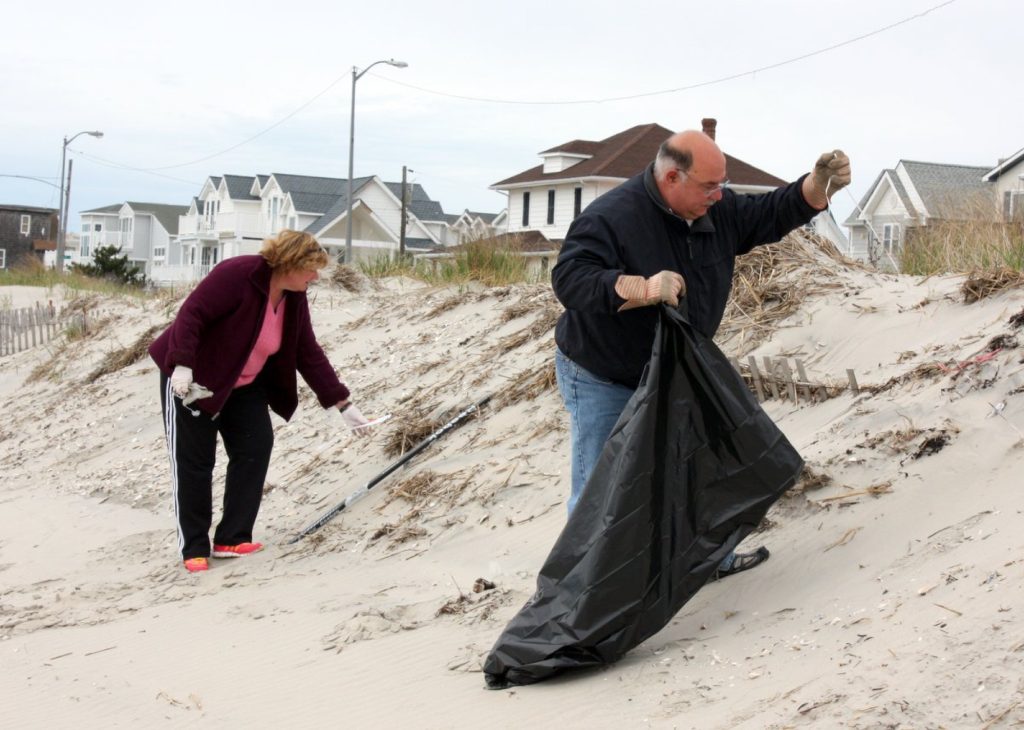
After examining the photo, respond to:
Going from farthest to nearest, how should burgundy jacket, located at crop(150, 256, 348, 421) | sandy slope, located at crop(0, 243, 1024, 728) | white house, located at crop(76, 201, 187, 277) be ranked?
1. white house, located at crop(76, 201, 187, 277)
2. burgundy jacket, located at crop(150, 256, 348, 421)
3. sandy slope, located at crop(0, 243, 1024, 728)

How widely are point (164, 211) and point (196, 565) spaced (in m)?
84.5

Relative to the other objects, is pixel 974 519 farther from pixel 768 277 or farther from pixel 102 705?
pixel 768 277

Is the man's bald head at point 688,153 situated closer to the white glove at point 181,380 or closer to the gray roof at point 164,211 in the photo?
the white glove at point 181,380

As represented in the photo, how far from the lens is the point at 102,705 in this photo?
16.0ft

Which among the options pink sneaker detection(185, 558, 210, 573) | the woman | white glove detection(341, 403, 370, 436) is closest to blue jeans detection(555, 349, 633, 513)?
the woman

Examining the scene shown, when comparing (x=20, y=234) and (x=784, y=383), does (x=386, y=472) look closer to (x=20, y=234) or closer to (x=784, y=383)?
(x=784, y=383)

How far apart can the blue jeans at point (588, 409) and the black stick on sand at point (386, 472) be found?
2956 millimetres

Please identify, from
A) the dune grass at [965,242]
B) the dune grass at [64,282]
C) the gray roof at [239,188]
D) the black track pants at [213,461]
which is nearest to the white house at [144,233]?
the gray roof at [239,188]

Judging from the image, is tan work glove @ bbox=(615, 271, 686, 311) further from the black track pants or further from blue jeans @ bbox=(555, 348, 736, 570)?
the black track pants

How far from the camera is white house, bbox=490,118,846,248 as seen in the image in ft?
138

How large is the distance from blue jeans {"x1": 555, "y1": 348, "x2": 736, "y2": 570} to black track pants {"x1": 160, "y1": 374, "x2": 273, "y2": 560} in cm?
276

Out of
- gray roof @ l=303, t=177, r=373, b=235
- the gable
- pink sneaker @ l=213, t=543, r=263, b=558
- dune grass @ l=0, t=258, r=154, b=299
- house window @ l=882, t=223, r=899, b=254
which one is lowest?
pink sneaker @ l=213, t=543, r=263, b=558

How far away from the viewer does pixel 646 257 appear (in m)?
4.47

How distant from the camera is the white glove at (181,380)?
6422 mm
